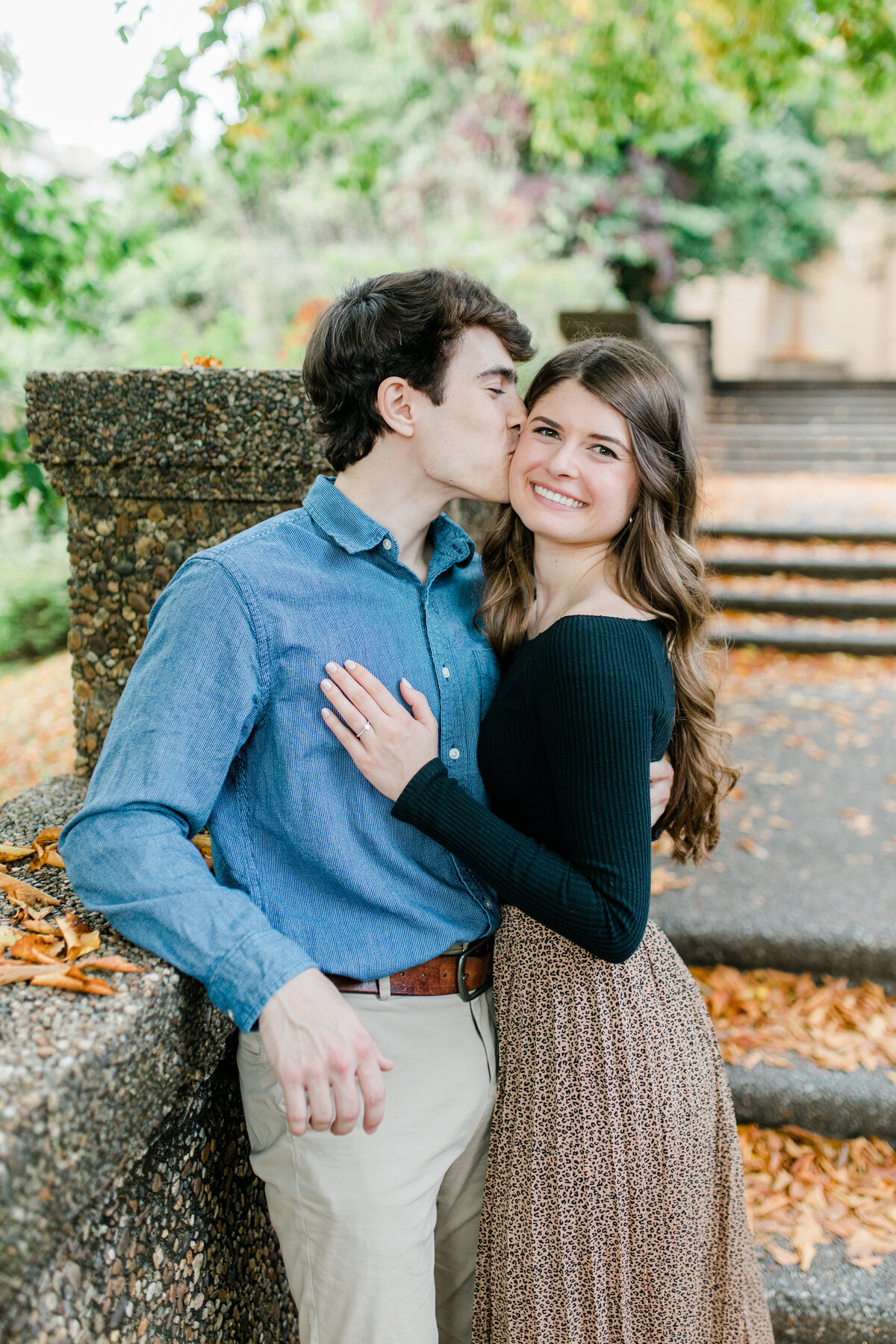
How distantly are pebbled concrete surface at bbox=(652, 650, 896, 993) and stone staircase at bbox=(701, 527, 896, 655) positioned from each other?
351 millimetres

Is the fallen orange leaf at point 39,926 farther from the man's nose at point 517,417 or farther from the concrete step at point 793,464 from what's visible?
the concrete step at point 793,464

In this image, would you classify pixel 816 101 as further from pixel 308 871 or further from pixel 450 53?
pixel 308 871

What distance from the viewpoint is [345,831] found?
5.52 feet

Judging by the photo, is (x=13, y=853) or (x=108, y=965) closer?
(x=108, y=965)

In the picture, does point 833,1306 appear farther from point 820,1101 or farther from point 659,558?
point 659,558

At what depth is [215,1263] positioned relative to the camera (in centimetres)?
178

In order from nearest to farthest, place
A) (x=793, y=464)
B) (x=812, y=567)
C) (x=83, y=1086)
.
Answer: (x=83, y=1086) < (x=812, y=567) < (x=793, y=464)

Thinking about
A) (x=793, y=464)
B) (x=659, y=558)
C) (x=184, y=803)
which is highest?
(x=659, y=558)

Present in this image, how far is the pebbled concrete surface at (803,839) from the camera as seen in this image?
320cm

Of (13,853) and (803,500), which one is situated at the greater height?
(13,853)

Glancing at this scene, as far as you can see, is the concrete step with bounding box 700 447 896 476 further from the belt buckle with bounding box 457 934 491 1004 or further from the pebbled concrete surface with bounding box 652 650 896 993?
the belt buckle with bounding box 457 934 491 1004

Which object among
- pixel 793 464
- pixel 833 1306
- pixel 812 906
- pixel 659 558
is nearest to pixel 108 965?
pixel 659 558

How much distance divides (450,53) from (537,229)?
7.83 ft

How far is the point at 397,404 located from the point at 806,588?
18.7ft
